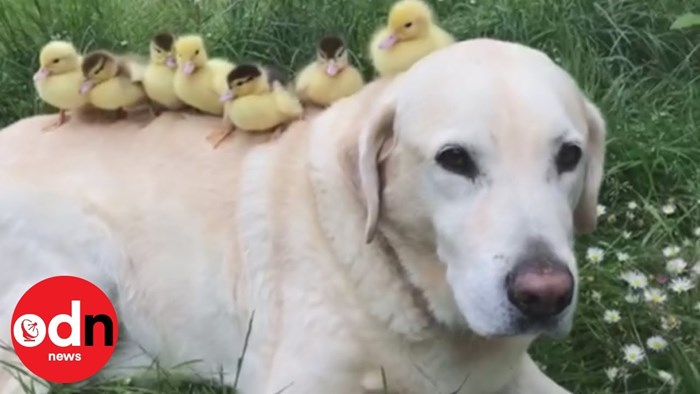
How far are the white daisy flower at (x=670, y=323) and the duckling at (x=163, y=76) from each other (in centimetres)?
139

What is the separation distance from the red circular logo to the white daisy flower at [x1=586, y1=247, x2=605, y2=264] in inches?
51.6

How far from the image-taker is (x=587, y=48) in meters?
4.45

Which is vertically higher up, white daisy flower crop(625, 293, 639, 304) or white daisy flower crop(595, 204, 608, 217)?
white daisy flower crop(625, 293, 639, 304)

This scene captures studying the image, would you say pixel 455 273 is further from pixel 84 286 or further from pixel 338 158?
pixel 84 286

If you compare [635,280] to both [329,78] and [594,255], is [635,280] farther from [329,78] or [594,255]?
[329,78]

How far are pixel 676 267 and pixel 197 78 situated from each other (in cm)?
140

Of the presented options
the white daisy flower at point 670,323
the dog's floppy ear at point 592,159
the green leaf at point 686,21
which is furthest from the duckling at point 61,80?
the green leaf at point 686,21

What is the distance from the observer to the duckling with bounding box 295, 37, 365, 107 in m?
3.21

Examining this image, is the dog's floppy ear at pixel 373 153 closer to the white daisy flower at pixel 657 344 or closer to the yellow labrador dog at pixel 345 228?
the yellow labrador dog at pixel 345 228

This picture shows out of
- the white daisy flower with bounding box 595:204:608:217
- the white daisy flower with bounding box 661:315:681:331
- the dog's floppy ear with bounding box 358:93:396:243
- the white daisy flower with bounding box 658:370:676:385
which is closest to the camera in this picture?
the dog's floppy ear with bounding box 358:93:396:243

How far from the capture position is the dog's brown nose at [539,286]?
2.30 metres

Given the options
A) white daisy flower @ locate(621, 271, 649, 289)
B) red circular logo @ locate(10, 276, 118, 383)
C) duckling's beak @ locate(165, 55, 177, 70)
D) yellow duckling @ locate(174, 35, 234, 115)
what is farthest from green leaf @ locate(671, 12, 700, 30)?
red circular logo @ locate(10, 276, 118, 383)

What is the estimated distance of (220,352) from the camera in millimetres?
3086

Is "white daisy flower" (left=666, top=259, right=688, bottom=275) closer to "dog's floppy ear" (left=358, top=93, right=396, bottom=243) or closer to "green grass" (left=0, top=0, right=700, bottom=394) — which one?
"green grass" (left=0, top=0, right=700, bottom=394)
